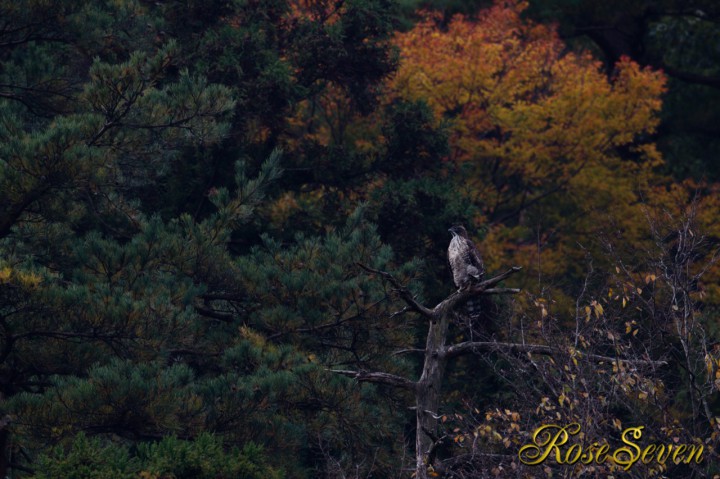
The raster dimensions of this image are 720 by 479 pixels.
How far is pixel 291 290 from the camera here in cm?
1309

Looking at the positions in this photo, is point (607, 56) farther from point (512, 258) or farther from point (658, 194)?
point (512, 258)

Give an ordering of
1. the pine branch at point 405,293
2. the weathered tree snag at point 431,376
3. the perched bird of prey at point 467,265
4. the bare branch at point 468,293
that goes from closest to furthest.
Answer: the pine branch at point 405,293 < the bare branch at point 468,293 < the weathered tree snag at point 431,376 < the perched bird of prey at point 467,265

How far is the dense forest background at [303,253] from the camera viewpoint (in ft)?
32.9

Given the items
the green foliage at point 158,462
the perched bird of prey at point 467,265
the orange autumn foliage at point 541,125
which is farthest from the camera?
the orange autumn foliage at point 541,125

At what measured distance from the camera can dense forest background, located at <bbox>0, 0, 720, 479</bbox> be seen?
10031mm

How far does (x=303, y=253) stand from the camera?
13555 mm

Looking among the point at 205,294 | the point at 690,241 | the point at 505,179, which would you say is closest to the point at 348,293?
the point at 205,294

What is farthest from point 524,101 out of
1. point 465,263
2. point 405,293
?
point 405,293

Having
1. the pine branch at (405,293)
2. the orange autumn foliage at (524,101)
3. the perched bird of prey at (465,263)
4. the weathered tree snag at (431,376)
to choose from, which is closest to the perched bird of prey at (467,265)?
the perched bird of prey at (465,263)

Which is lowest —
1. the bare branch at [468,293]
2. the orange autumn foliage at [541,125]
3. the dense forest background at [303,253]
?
the orange autumn foliage at [541,125]

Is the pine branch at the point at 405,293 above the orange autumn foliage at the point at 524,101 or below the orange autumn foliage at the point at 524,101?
above

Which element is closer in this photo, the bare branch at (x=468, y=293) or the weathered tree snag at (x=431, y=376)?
the bare branch at (x=468, y=293)

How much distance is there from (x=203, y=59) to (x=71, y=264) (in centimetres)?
577

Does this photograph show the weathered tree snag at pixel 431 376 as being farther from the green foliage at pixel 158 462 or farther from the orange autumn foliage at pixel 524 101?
the orange autumn foliage at pixel 524 101
